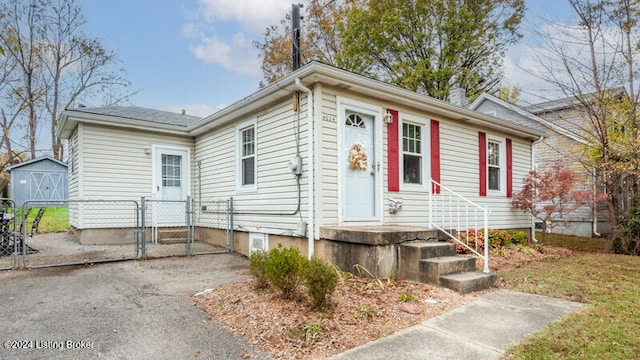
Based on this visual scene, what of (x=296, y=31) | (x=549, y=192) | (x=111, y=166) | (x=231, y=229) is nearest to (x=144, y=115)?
(x=111, y=166)

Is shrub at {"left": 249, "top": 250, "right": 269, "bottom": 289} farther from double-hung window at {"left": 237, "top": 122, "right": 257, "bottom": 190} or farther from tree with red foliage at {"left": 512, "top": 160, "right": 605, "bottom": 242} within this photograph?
tree with red foliage at {"left": 512, "top": 160, "right": 605, "bottom": 242}

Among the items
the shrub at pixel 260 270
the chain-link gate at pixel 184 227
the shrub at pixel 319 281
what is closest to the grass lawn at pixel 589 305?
the shrub at pixel 319 281

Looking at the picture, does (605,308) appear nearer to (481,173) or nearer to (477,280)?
(477,280)

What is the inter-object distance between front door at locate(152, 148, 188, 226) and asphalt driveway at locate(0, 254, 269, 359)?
311 centimetres

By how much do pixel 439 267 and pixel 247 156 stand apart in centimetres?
420

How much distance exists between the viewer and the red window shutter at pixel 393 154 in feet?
20.3

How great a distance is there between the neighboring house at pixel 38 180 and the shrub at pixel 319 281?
1716 centimetres

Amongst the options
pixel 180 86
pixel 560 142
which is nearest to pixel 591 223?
pixel 560 142

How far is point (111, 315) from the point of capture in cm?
355

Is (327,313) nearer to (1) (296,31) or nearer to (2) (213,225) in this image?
(2) (213,225)

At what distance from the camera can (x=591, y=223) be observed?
1160 cm

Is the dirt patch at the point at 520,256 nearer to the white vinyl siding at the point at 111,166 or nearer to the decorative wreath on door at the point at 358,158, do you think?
the decorative wreath on door at the point at 358,158

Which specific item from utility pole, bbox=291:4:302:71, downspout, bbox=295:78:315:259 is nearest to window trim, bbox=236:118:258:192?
downspout, bbox=295:78:315:259

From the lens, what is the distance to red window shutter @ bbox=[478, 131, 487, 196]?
8.23 meters
